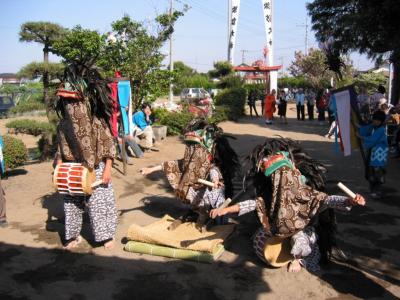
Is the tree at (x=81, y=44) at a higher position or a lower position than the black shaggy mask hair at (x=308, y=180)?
higher

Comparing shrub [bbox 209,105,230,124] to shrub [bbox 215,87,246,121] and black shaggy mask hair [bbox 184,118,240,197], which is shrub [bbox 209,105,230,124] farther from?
black shaggy mask hair [bbox 184,118,240,197]

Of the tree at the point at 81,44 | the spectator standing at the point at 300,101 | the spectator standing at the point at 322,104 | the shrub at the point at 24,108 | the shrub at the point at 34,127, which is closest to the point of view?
the shrub at the point at 34,127

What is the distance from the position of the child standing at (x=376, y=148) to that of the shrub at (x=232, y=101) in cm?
1350

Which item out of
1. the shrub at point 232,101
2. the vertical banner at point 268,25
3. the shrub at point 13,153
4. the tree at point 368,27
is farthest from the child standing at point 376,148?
the vertical banner at point 268,25

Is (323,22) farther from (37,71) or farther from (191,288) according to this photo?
(37,71)

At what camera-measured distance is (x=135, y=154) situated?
34.8 feet

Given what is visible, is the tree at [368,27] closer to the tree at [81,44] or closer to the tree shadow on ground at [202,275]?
the tree shadow on ground at [202,275]

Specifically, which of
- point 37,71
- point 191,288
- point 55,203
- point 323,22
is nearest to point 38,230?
point 55,203

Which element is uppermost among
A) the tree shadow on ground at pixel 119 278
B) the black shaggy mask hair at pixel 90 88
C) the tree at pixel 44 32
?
the tree at pixel 44 32

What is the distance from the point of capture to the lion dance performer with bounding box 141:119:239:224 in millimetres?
5039

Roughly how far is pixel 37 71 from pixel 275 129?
11.0 m

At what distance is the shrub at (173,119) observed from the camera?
14.2m

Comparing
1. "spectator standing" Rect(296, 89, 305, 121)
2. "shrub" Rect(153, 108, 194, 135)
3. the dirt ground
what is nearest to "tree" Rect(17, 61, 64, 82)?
"shrub" Rect(153, 108, 194, 135)

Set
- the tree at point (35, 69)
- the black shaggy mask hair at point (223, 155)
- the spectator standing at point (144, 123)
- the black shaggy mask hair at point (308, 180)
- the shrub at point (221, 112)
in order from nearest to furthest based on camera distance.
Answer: the black shaggy mask hair at point (308, 180) → the black shaggy mask hair at point (223, 155) → the spectator standing at point (144, 123) → the shrub at point (221, 112) → the tree at point (35, 69)
